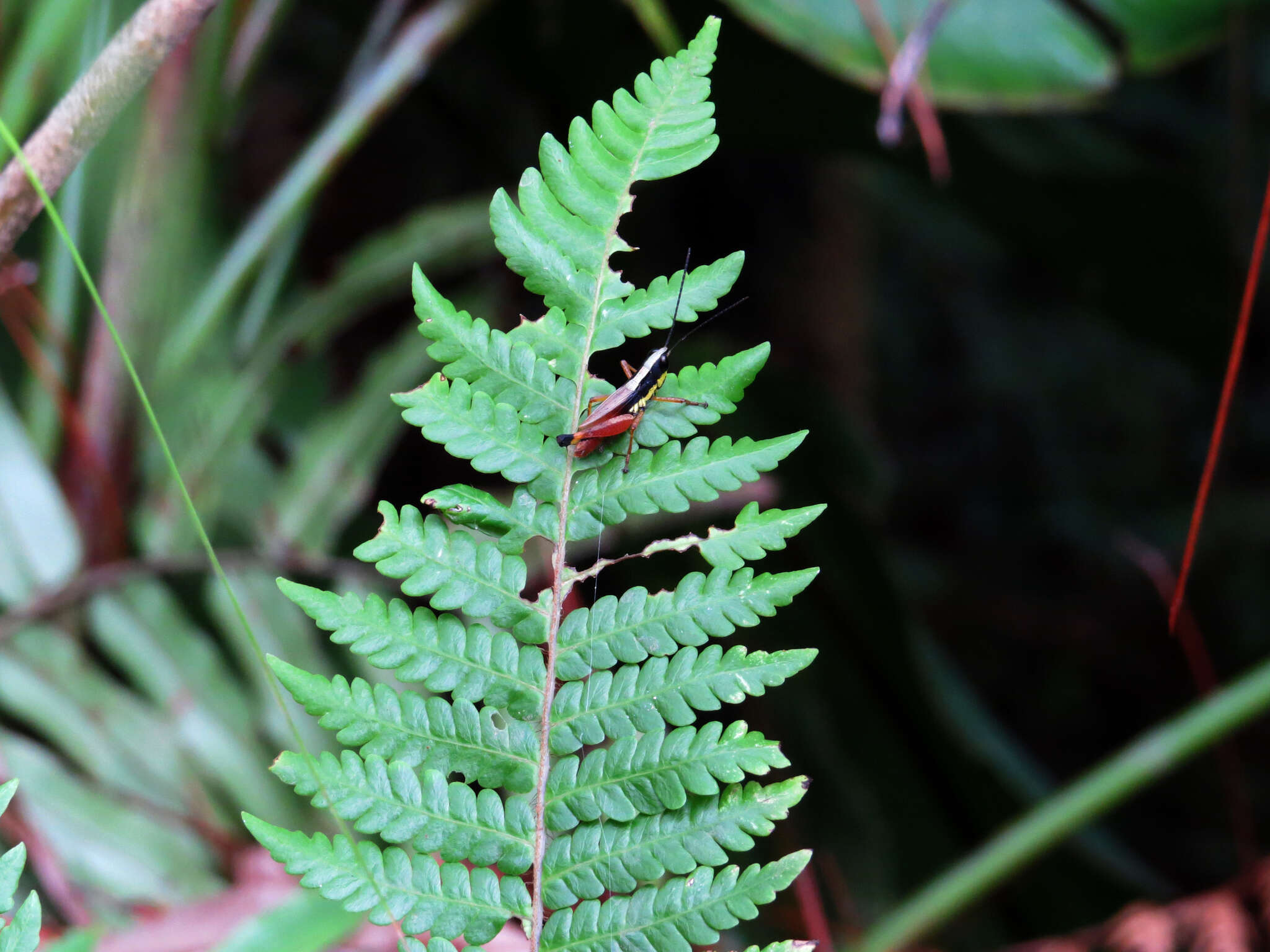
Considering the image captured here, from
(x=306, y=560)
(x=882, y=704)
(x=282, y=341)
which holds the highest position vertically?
(x=282, y=341)

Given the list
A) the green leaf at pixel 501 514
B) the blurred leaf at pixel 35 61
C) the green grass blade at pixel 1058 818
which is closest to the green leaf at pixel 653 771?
the green leaf at pixel 501 514

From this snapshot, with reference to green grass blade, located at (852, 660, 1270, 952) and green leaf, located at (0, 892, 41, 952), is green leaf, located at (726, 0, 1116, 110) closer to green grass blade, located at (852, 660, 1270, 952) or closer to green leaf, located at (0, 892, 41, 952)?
green grass blade, located at (852, 660, 1270, 952)

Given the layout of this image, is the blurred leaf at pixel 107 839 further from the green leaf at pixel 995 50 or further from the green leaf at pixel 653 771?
the green leaf at pixel 995 50

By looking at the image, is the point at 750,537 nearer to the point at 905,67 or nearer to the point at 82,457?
the point at 905,67

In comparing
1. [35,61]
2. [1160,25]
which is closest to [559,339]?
[35,61]

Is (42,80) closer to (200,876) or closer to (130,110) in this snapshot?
(130,110)

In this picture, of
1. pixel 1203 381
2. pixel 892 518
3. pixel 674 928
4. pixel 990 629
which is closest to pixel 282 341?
pixel 674 928
